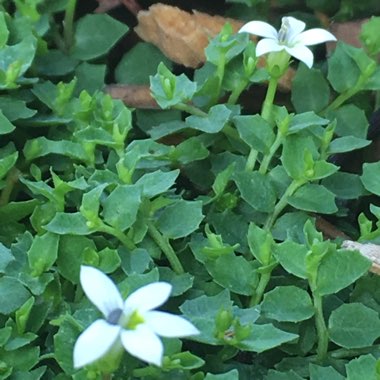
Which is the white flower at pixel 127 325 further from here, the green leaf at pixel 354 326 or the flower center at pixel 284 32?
the flower center at pixel 284 32

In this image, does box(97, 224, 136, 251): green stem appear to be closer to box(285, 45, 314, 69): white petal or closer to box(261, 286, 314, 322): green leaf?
box(261, 286, 314, 322): green leaf

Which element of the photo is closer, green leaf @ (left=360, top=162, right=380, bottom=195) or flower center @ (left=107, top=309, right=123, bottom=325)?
flower center @ (left=107, top=309, right=123, bottom=325)

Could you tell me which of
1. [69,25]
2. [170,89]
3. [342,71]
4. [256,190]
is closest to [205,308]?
[256,190]

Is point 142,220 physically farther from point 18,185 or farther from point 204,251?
point 18,185

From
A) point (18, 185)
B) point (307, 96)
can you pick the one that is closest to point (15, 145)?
point (18, 185)

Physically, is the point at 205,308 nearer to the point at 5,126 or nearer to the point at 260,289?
the point at 260,289

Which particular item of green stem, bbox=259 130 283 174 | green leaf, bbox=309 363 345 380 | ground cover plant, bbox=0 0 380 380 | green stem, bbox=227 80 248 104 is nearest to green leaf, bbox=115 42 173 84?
ground cover plant, bbox=0 0 380 380

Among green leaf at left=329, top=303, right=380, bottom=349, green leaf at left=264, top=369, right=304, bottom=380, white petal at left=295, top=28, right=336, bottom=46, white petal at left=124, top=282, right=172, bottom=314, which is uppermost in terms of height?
white petal at left=295, top=28, right=336, bottom=46
